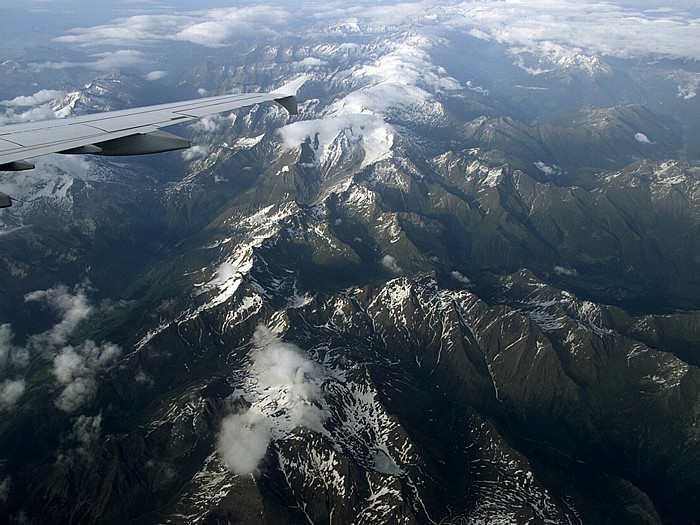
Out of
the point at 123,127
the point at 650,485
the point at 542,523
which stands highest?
the point at 123,127

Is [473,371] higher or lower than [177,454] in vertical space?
lower

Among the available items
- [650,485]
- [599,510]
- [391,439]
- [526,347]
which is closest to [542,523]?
[599,510]

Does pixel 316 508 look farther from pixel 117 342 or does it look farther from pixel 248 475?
pixel 117 342

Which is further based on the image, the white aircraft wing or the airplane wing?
the white aircraft wing

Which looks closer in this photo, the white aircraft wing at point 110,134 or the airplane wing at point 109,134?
the airplane wing at point 109,134

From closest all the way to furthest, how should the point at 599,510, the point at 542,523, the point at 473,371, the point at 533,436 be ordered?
the point at 542,523 < the point at 599,510 < the point at 533,436 < the point at 473,371
